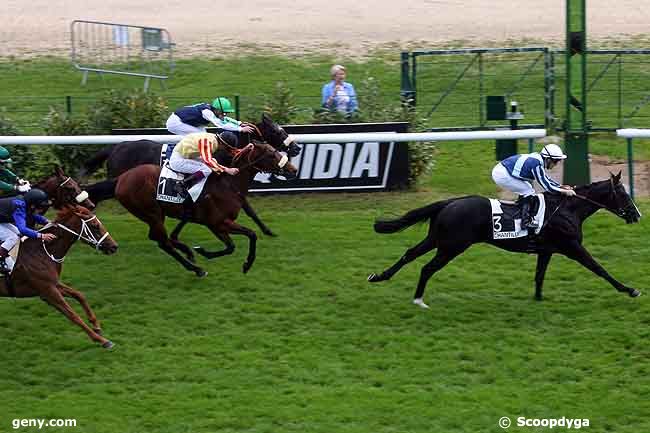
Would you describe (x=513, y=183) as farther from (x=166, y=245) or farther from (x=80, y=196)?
(x=80, y=196)

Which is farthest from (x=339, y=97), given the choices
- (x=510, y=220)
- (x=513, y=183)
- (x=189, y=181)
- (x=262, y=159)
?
(x=510, y=220)

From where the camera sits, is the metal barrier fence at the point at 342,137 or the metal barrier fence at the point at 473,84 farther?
the metal barrier fence at the point at 473,84

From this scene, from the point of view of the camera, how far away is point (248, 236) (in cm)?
1129

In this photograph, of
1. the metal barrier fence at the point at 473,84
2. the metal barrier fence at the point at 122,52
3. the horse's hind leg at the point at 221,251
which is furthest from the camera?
the metal barrier fence at the point at 122,52

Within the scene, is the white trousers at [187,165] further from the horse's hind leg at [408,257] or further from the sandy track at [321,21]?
the sandy track at [321,21]

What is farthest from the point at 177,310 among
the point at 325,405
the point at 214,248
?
the point at 325,405

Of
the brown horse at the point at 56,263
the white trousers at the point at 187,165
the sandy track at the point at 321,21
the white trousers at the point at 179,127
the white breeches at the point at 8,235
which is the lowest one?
the brown horse at the point at 56,263

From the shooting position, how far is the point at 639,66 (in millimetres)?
17984

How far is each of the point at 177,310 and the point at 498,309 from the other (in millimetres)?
2778

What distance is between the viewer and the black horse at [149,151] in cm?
1223

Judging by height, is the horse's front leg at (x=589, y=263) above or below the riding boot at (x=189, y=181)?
below

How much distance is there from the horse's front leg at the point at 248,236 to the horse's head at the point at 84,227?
1.51 metres

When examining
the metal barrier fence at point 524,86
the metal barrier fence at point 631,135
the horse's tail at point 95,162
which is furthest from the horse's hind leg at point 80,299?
the metal barrier fence at point 524,86

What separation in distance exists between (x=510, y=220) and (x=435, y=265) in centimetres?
74
